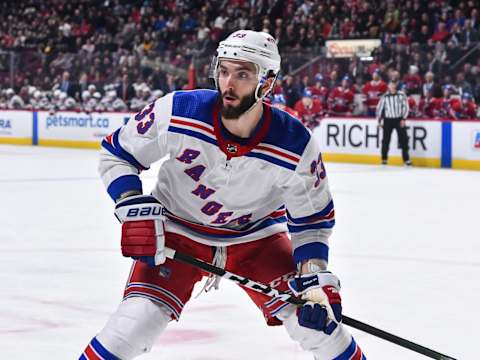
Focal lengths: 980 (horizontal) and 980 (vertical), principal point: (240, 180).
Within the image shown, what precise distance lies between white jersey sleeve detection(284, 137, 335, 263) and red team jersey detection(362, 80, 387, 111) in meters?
11.2

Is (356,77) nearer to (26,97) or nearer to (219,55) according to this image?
(26,97)

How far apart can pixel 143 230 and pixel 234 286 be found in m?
2.28

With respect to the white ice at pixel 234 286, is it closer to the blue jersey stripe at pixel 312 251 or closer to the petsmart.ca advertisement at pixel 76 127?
the blue jersey stripe at pixel 312 251

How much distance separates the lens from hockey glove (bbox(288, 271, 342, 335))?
2578mm

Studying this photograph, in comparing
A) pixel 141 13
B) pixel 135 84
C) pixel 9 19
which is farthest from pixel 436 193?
pixel 9 19

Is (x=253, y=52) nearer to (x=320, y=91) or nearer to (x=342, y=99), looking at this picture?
(x=342, y=99)

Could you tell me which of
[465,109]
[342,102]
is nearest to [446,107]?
[465,109]

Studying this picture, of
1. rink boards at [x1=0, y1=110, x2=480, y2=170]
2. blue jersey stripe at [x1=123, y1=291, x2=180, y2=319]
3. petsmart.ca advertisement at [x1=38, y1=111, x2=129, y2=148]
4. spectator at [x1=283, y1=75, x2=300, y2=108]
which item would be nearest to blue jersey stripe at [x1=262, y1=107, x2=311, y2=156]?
blue jersey stripe at [x1=123, y1=291, x2=180, y2=319]

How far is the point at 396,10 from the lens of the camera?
16672 millimetres

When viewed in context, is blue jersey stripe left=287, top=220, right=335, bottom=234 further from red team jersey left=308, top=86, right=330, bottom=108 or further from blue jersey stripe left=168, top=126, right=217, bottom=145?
red team jersey left=308, top=86, right=330, bottom=108

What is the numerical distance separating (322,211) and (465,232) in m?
4.25

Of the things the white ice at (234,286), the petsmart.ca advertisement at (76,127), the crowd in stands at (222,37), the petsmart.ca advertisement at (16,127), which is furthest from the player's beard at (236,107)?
the petsmart.ca advertisement at (16,127)

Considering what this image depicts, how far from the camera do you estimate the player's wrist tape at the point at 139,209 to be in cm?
263

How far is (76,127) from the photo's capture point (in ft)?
54.5
